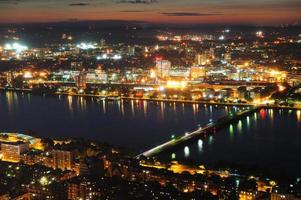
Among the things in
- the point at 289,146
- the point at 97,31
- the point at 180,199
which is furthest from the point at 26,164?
the point at 97,31

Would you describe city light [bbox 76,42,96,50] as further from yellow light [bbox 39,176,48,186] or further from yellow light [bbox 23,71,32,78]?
yellow light [bbox 39,176,48,186]

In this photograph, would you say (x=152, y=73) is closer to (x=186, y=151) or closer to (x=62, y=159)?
(x=186, y=151)

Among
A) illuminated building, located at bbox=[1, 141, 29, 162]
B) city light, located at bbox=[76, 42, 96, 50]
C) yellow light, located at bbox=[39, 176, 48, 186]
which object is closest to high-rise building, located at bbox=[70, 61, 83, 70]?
city light, located at bbox=[76, 42, 96, 50]

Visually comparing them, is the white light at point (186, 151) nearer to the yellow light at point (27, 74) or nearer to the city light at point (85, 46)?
the yellow light at point (27, 74)

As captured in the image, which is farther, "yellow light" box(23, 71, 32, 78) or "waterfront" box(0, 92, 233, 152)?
"yellow light" box(23, 71, 32, 78)

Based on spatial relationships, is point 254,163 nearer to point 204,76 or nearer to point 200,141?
point 200,141

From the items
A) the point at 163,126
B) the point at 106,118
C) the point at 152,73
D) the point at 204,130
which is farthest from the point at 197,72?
the point at 204,130


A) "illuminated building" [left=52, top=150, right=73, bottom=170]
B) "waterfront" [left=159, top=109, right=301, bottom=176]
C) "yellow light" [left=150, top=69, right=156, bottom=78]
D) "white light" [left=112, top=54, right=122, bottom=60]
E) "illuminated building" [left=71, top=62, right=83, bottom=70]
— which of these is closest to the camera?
"illuminated building" [left=52, top=150, right=73, bottom=170]
